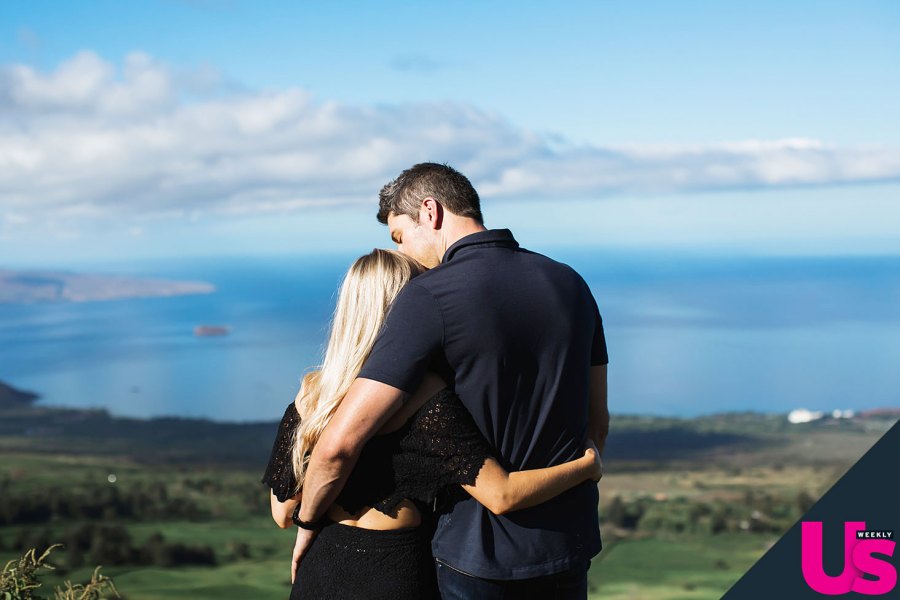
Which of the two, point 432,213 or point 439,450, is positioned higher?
point 432,213

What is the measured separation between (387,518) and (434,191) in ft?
2.48

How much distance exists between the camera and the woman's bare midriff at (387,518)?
6.15ft

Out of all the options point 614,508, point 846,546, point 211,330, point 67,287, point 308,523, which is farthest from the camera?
point 67,287

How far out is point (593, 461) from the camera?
1.95 meters

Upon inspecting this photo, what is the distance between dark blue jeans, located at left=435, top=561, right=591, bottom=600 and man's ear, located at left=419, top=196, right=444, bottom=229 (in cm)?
77

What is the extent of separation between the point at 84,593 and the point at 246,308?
99.9 metres

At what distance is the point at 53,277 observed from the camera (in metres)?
88.1

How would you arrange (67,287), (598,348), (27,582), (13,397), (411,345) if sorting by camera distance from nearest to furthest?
(411,345) → (598,348) → (27,582) → (13,397) → (67,287)

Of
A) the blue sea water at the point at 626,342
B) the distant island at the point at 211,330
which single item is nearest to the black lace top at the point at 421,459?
the blue sea water at the point at 626,342

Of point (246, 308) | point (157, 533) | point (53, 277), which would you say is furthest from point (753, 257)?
point (157, 533)

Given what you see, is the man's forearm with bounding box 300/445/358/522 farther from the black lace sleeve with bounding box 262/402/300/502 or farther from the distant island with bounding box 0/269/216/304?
the distant island with bounding box 0/269/216/304

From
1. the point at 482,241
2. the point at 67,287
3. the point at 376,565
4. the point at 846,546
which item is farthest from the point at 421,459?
the point at 67,287

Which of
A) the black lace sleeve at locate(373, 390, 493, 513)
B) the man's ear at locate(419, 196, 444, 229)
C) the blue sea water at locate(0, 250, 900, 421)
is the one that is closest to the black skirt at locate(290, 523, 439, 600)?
the black lace sleeve at locate(373, 390, 493, 513)

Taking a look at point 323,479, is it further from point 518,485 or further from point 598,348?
point 598,348
